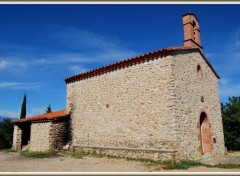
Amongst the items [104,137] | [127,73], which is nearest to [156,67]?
[127,73]

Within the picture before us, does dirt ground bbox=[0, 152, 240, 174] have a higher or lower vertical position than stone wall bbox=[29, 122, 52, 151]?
lower

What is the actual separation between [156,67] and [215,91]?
17.9ft

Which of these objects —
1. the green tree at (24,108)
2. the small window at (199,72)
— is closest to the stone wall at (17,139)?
the green tree at (24,108)

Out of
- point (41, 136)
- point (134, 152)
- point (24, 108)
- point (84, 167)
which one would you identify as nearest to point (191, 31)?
point (134, 152)

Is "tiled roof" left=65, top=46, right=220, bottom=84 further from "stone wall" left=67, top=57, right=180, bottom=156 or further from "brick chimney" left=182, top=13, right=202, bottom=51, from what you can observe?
"brick chimney" left=182, top=13, right=202, bottom=51

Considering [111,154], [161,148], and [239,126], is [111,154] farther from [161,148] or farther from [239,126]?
[239,126]

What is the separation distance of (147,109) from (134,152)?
2.16 m

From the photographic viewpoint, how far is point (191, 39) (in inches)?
516

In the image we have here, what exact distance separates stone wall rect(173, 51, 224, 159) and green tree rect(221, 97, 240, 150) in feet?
19.3

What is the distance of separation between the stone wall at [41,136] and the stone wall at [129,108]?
168 cm

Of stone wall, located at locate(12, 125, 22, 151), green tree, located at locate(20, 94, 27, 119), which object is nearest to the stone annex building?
stone wall, located at locate(12, 125, 22, 151)

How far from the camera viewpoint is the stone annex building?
420 inches

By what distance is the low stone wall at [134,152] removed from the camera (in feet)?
33.4

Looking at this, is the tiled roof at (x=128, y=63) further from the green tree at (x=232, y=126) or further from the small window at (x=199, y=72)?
the green tree at (x=232, y=126)
